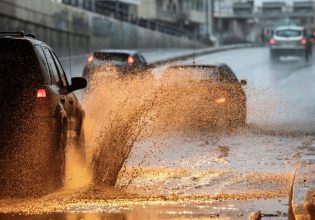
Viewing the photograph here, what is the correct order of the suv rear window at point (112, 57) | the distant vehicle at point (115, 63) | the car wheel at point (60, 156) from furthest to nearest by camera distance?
the suv rear window at point (112, 57) → the distant vehicle at point (115, 63) → the car wheel at point (60, 156)

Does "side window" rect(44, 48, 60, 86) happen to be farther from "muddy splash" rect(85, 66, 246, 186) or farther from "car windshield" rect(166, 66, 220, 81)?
"car windshield" rect(166, 66, 220, 81)

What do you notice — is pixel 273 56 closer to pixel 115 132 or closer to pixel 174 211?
pixel 115 132

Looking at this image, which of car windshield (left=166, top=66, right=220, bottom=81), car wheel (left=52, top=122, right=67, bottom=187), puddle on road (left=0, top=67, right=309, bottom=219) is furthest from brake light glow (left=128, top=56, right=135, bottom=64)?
car wheel (left=52, top=122, right=67, bottom=187)

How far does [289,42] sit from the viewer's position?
49250 mm

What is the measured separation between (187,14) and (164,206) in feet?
319

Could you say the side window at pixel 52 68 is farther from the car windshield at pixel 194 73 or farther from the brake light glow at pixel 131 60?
the brake light glow at pixel 131 60

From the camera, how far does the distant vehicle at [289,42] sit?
49125 mm

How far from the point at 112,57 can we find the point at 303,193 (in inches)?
779

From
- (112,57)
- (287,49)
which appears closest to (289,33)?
(287,49)

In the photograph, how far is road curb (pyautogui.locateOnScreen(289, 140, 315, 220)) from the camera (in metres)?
8.19

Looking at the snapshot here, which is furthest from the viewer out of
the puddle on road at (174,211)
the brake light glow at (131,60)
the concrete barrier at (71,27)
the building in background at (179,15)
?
the building in background at (179,15)

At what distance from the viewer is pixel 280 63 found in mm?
48219

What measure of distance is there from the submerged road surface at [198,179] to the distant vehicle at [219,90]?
0.43m

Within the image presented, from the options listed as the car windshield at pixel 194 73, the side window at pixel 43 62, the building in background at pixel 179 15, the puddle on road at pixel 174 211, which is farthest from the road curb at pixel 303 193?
the building in background at pixel 179 15
